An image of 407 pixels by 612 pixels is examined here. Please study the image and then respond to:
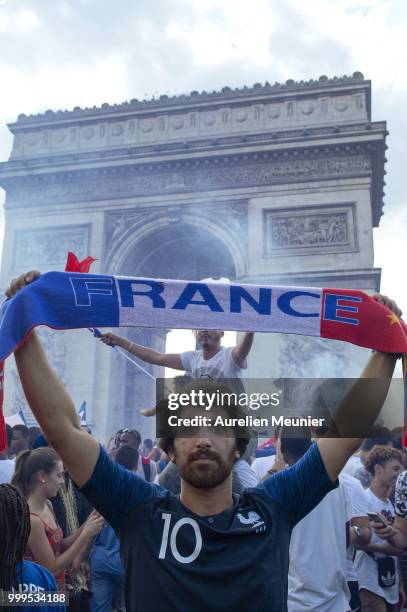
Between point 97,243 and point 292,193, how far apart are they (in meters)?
6.69

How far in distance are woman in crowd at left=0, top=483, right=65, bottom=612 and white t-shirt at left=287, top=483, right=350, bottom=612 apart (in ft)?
5.77

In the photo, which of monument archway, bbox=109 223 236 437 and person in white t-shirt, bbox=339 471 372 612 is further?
monument archway, bbox=109 223 236 437

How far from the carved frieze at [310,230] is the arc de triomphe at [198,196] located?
0.12 ft

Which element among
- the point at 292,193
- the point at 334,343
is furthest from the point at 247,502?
the point at 292,193

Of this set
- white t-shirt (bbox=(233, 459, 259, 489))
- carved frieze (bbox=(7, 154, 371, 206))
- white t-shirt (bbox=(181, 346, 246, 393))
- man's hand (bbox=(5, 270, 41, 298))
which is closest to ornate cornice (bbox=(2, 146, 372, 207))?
carved frieze (bbox=(7, 154, 371, 206))

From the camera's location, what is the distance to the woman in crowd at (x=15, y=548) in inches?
84.9

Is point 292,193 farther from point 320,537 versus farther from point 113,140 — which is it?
point 320,537

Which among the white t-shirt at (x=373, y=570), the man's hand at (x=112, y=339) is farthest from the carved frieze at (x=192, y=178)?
the man's hand at (x=112, y=339)

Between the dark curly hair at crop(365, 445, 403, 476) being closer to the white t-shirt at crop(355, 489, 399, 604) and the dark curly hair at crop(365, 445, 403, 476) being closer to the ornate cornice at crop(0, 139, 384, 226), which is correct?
the white t-shirt at crop(355, 489, 399, 604)

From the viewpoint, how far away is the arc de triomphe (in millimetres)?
19781

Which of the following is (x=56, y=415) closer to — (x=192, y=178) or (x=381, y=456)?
(x=381, y=456)

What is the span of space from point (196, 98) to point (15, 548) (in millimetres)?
21488

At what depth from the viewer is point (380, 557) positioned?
15.4ft

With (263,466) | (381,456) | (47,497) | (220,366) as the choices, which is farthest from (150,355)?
(381,456)
